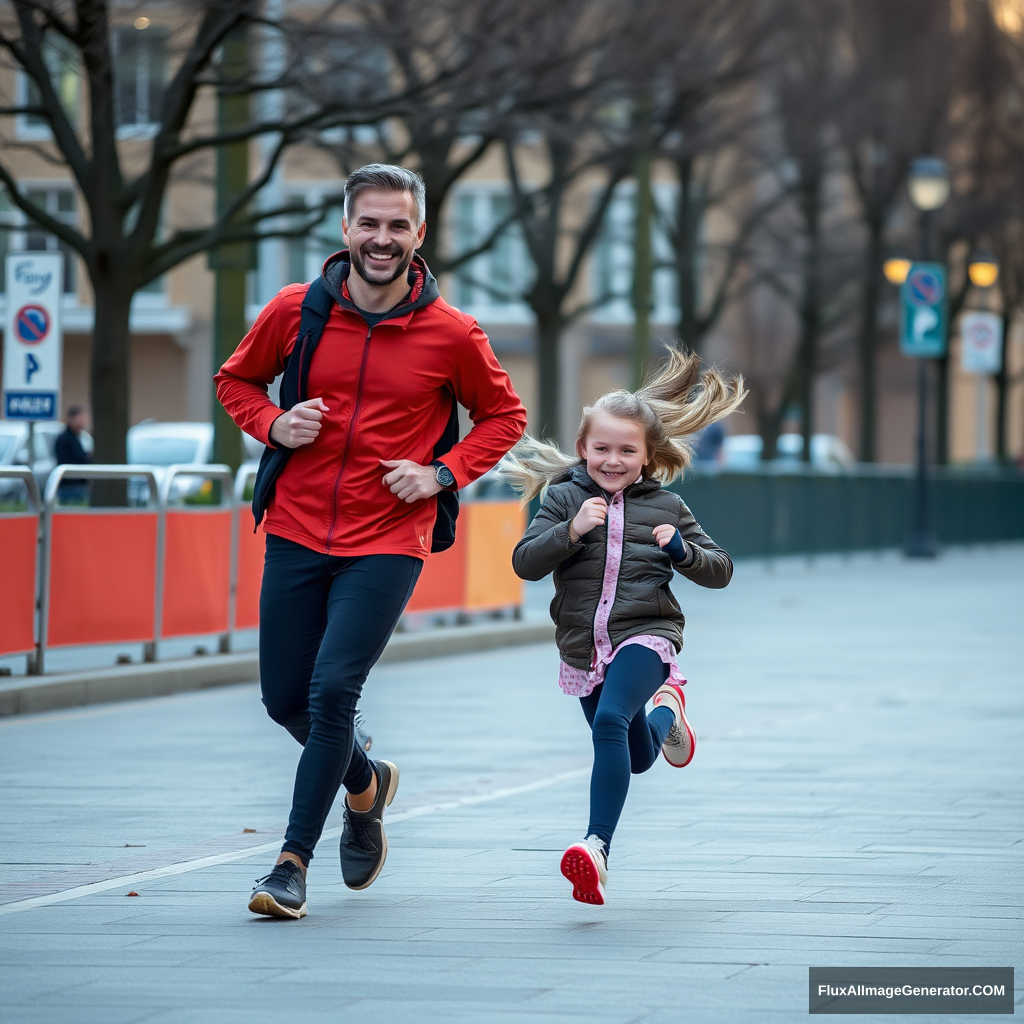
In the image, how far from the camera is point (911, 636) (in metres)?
17.7

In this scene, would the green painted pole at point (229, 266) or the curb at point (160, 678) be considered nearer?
the curb at point (160, 678)

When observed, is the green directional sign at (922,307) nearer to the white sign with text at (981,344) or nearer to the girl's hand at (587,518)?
the white sign with text at (981,344)

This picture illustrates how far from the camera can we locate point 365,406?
20.0ft

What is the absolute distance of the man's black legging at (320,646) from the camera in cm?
591

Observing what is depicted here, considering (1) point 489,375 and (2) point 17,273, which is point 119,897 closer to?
(1) point 489,375

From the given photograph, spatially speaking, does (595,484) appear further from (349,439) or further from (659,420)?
(349,439)

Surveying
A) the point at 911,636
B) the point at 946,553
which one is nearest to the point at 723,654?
the point at 911,636

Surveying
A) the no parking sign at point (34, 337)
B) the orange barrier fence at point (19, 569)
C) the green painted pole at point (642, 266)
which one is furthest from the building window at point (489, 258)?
the orange barrier fence at point (19, 569)

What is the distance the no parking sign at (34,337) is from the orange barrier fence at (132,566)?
5.35 feet

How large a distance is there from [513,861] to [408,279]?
6.32 feet

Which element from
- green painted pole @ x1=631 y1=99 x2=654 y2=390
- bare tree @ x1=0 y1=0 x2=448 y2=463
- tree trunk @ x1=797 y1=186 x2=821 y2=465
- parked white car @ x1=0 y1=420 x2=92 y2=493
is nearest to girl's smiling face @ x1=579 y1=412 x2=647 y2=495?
bare tree @ x1=0 y1=0 x2=448 y2=463

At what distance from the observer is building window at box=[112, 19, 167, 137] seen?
17766mm

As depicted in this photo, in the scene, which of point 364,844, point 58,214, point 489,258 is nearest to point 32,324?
point 364,844

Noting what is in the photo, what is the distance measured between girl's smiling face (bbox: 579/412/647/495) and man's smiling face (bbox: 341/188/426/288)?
2.43 feet
